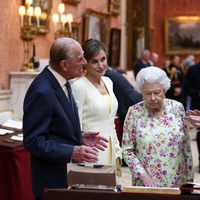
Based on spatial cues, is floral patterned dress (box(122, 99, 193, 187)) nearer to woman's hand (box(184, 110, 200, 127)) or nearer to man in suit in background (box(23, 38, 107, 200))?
woman's hand (box(184, 110, 200, 127))

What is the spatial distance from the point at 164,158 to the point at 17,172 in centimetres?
252

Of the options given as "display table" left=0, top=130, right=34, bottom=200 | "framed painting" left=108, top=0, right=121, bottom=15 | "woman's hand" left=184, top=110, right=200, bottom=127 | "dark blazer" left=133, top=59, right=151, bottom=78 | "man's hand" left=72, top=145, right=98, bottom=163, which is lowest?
"display table" left=0, top=130, right=34, bottom=200

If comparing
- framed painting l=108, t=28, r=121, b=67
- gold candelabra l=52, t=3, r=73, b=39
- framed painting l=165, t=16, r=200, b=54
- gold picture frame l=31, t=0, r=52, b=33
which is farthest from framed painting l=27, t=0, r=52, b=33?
framed painting l=165, t=16, r=200, b=54

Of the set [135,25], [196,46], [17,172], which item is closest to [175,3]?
[196,46]

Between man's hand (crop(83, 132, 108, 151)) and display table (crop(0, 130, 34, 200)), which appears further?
display table (crop(0, 130, 34, 200))

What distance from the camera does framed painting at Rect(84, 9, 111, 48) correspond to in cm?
1477

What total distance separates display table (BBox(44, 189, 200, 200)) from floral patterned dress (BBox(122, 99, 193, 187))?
52.5 inches

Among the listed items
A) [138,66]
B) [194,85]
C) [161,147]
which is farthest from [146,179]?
[138,66]

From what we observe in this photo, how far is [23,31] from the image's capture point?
10695 mm

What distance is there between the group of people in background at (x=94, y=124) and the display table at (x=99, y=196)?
492 mm

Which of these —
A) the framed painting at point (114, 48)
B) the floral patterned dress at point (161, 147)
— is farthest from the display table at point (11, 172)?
the framed painting at point (114, 48)

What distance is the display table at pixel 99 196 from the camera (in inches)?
137

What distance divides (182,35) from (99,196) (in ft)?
82.7

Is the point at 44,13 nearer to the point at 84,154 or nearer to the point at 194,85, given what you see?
the point at 194,85
